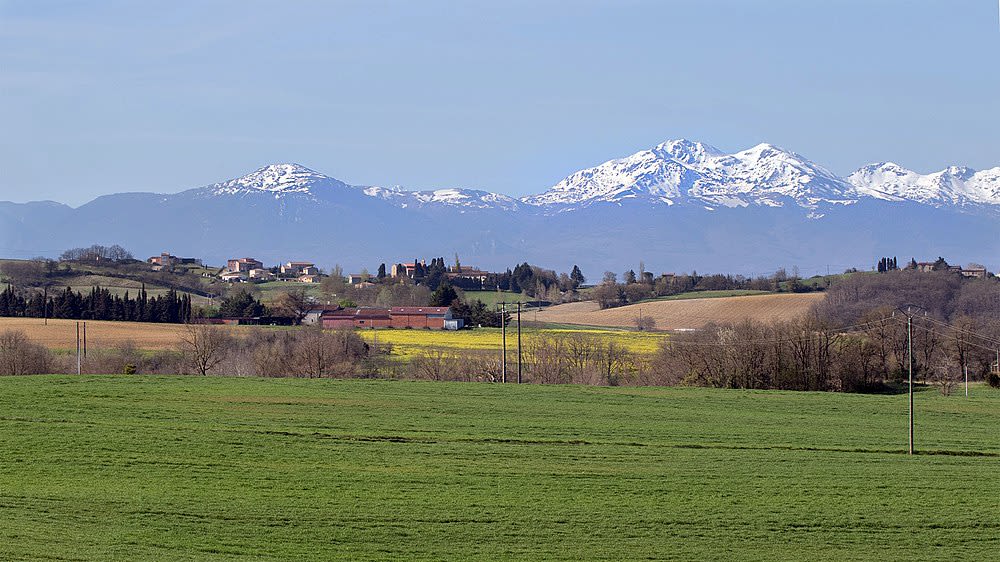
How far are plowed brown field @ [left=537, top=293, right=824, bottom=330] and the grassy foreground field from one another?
160 feet

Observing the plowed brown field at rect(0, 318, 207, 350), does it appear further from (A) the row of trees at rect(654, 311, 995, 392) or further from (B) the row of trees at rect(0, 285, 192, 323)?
(A) the row of trees at rect(654, 311, 995, 392)

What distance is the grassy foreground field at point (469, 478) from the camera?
23297 mm

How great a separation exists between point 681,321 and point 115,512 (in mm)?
Answer: 83927

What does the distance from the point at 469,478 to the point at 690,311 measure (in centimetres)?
8216

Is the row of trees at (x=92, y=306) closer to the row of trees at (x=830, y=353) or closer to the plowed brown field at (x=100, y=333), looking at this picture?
the plowed brown field at (x=100, y=333)

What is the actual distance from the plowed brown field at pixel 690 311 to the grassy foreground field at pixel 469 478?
4867 cm

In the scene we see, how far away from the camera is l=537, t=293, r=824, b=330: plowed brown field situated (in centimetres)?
9825

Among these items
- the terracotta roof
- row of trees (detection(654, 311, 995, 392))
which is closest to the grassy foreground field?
row of trees (detection(654, 311, 995, 392))

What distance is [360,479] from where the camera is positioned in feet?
97.3

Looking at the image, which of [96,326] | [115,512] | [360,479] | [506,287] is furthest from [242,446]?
[506,287]

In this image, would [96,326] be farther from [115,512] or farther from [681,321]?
[115,512]

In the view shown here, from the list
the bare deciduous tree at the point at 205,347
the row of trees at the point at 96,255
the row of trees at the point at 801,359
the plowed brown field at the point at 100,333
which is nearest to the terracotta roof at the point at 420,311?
the plowed brown field at the point at 100,333

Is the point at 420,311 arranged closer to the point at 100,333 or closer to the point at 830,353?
the point at 100,333

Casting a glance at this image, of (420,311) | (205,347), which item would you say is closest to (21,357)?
(205,347)
